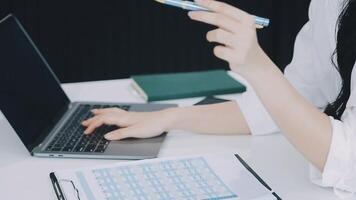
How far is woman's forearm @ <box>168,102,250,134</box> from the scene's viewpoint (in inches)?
48.9

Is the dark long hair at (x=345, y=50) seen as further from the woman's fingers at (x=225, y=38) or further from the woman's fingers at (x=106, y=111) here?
the woman's fingers at (x=106, y=111)

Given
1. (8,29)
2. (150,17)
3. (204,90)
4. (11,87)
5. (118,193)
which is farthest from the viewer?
(150,17)

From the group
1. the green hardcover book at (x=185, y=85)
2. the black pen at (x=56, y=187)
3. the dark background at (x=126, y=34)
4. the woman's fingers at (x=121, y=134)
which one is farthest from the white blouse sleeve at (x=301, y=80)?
the dark background at (x=126, y=34)

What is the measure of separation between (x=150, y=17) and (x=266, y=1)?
1.92ft

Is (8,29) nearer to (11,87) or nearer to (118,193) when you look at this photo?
(11,87)

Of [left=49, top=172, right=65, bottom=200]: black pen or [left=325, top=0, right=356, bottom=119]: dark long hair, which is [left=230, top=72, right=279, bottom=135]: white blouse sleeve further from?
[left=49, top=172, right=65, bottom=200]: black pen

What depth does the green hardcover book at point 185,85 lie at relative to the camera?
4.79 ft

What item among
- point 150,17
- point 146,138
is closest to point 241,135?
point 146,138

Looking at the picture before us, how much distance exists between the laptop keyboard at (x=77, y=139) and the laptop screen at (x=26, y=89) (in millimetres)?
33

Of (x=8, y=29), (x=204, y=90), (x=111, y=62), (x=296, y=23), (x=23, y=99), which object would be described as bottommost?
(x=296, y=23)

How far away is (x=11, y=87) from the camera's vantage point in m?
1.16

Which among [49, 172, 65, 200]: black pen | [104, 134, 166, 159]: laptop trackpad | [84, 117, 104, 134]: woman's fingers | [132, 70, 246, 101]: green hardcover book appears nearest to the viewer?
[49, 172, 65, 200]: black pen

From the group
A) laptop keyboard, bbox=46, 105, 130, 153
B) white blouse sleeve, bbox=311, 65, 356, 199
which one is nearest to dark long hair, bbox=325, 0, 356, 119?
white blouse sleeve, bbox=311, 65, 356, 199

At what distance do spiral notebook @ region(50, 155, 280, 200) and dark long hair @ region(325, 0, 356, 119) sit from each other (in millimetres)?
273
